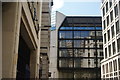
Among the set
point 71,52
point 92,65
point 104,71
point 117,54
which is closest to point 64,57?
point 71,52

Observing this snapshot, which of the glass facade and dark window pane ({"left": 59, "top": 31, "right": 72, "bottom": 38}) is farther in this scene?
dark window pane ({"left": 59, "top": 31, "right": 72, "bottom": 38})

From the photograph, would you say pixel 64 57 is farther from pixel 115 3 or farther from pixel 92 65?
pixel 115 3

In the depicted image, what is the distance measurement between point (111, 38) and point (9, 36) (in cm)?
4187

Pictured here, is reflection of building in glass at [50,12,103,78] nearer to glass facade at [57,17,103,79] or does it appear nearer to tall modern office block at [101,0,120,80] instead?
glass facade at [57,17,103,79]

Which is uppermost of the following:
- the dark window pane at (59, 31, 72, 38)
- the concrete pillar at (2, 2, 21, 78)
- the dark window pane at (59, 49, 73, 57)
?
the dark window pane at (59, 31, 72, 38)

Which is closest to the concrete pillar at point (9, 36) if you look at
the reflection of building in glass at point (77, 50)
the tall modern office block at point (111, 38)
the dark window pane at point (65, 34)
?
the tall modern office block at point (111, 38)

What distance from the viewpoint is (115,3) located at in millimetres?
45375

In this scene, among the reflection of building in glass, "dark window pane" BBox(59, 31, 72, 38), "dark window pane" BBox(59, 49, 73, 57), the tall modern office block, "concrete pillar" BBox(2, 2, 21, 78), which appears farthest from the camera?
"dark window pane" BBox(59, 31, 72, 38)

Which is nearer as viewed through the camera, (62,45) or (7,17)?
(7,17)

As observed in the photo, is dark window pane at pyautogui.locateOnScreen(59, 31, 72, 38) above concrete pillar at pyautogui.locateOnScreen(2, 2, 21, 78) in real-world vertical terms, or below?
above

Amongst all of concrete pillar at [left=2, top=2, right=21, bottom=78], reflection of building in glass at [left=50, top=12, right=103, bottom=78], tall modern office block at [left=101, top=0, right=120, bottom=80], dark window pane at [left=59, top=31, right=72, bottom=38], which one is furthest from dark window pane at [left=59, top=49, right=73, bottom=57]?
concrete pillar at [left=2, top=2, right=21, bottom=78]

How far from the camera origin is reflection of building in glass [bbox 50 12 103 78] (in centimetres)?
7012

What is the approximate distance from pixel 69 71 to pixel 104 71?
19.7 meters

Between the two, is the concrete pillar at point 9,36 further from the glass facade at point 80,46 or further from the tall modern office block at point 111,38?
the glass facade at point 80,46
